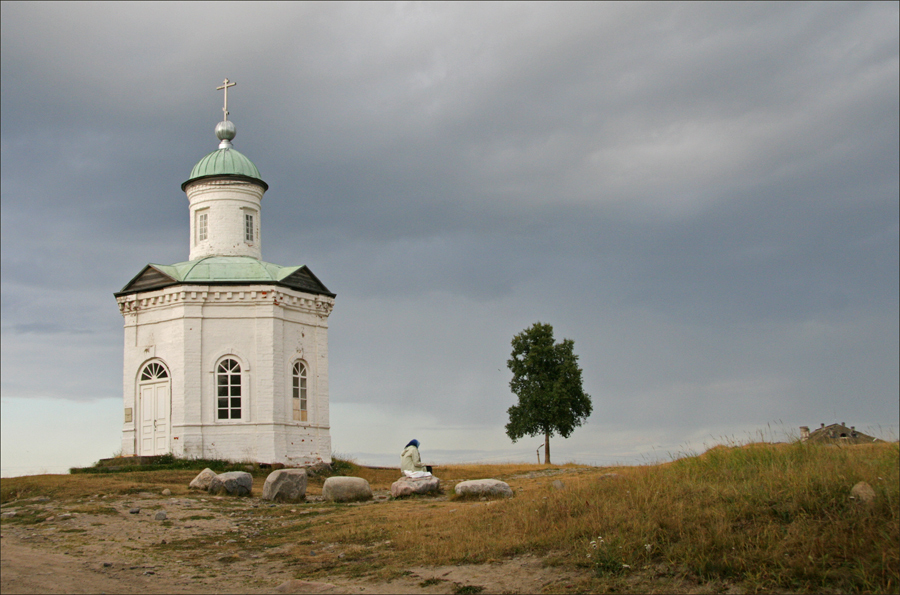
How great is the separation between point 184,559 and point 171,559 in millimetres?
192

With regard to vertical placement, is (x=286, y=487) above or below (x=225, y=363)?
below

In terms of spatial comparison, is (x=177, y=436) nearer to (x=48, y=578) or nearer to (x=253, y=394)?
(x=253, y=394)

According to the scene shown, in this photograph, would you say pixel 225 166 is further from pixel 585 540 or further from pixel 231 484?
pixel 585 540

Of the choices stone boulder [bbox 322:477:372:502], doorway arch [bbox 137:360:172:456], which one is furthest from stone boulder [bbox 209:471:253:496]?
doorway arch [bbox 137:360:172:456]

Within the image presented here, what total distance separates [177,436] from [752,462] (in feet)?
67.0

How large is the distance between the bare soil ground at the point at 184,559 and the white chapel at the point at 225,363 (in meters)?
9.93

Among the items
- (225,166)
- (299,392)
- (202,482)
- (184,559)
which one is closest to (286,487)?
(202,482)

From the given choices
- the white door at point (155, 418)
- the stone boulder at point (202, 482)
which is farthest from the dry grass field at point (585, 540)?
the white door at point (155, 418)

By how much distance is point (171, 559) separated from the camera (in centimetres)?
1213

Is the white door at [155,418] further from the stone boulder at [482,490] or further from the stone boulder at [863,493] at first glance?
the stone boulder at [863,493]

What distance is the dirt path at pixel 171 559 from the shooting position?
32.0 ft

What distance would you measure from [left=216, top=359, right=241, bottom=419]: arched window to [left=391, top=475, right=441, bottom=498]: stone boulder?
9.96 metres

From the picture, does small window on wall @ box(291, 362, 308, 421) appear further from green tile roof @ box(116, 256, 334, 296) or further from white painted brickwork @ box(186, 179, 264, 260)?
white painted brickwork @ box(186, 179, 264, 260)

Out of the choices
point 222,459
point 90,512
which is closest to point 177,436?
point 222,459
